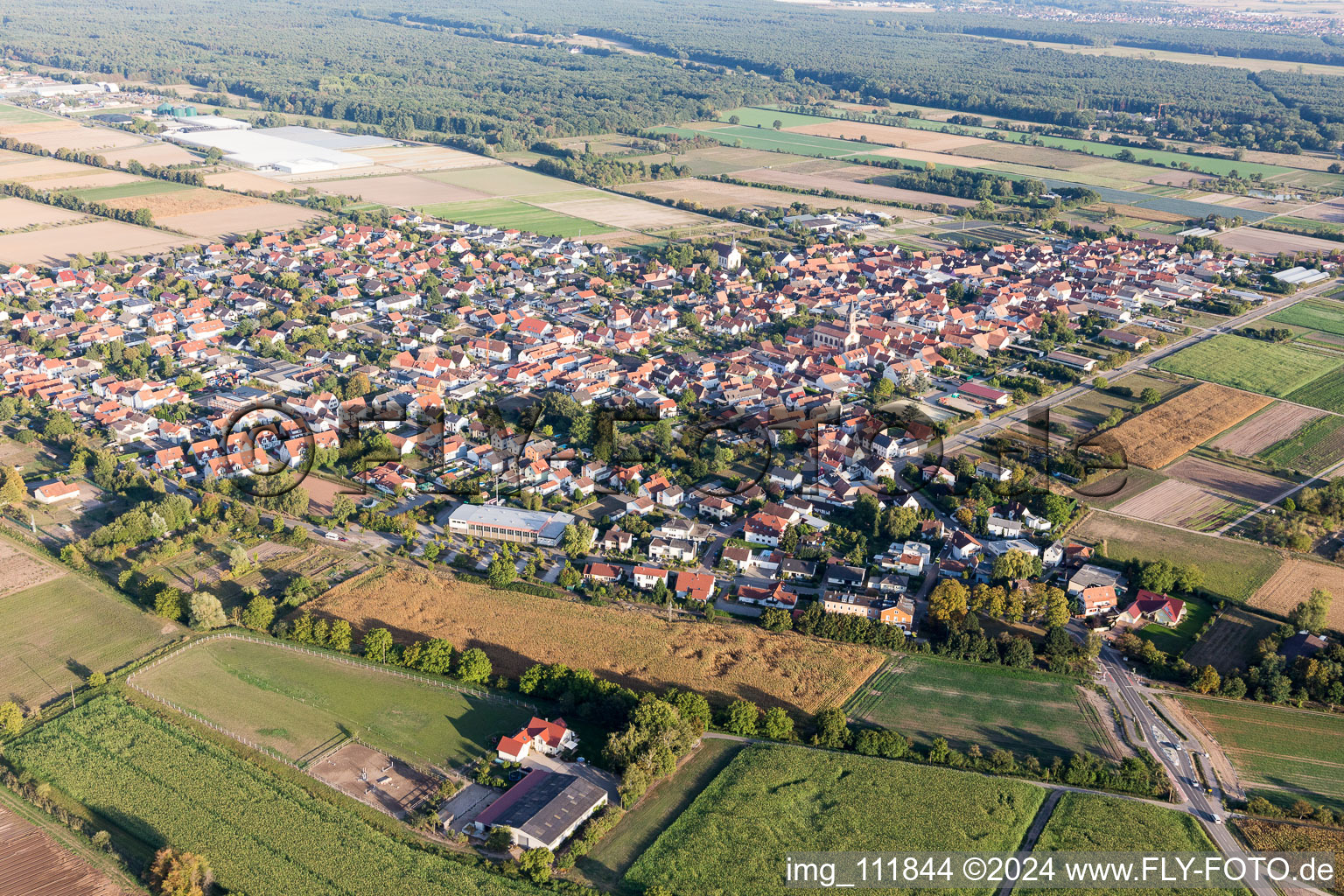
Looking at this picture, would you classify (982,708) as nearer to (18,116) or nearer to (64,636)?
(64,636)

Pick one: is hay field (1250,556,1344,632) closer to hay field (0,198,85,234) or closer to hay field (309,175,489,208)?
hay field (309,175,489,208)

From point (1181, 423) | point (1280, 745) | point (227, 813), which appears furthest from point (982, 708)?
point (1181, 423)

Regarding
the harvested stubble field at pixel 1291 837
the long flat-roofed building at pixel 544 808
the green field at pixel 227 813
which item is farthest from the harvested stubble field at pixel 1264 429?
the green field at pixel 227 813

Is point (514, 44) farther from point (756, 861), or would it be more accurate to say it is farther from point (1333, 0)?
point (1333, 0)

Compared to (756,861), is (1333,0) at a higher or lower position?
higher

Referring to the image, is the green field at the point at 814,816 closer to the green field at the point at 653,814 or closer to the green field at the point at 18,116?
the green field at the point at 653,814

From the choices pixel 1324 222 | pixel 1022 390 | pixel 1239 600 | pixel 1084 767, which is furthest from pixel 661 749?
pixel 1324 222
